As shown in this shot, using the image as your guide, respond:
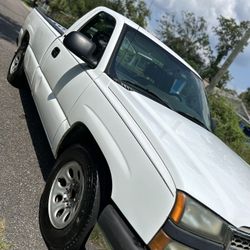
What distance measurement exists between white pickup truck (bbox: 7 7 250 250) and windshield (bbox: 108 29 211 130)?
14 millimetres

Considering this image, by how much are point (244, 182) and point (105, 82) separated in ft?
4.77

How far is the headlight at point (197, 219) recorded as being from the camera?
7.95 feet

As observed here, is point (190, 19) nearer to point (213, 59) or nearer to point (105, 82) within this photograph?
point (213, 59)

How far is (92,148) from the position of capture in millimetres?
3371

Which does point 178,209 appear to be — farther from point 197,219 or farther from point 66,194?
point 66,194

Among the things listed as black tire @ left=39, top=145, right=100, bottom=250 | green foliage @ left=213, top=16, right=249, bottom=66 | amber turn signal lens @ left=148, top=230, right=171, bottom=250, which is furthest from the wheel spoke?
green foliage @ left=213, top=16, right=249, bottom=66

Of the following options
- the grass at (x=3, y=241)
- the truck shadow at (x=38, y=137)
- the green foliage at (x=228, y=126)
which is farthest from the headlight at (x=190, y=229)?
the green foliage at (x=228, y=126)

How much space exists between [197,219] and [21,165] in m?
2.46

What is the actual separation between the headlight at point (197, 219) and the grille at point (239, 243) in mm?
124

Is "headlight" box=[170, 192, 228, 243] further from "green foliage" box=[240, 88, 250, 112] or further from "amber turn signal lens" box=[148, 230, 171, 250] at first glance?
"green foliage" box=[240, 88, 250, 112]

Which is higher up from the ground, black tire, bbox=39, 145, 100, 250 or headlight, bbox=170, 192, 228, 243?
headlight, bbox=170, 192, 228, 243

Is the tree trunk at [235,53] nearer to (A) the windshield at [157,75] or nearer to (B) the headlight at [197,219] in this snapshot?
(A) the windshield at [157,75]

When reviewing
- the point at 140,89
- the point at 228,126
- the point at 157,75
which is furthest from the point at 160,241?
the point at 228,126

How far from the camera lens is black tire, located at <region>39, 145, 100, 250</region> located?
2.93 m
